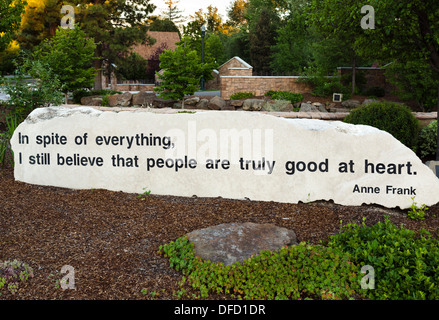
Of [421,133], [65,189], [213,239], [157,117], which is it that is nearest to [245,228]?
[213,239]

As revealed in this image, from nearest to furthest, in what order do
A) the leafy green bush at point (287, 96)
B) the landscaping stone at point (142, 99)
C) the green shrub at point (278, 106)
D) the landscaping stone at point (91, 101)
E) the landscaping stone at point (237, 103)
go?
the green shrub at point (278, 106)
the landscaping stone at point (91, 101)
the landscaping stone at point (142, 99)
the landscaping stone at point (237, 103)
the leafy green bush at point (287, 96)

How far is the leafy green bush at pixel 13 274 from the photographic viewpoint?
349 centimetres

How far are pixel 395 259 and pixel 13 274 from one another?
3.07m

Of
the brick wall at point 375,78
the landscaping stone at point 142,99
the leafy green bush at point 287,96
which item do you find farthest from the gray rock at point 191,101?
the brick wall at point 375,78

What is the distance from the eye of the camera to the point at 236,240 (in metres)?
4.08

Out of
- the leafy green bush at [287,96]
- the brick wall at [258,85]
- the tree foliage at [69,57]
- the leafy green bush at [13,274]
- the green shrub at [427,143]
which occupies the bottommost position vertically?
the leafy green bush at [13,274]

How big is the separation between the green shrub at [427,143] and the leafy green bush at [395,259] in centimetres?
571

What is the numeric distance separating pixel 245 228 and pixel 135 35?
75.3ft

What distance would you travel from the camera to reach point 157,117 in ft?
19.6

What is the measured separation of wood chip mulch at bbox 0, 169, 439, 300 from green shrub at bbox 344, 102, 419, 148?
313cm

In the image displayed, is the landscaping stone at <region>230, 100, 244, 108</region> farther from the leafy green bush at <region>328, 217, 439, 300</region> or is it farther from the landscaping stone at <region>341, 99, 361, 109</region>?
the leafy green bush at <region>328, 217, 439, 300</region>

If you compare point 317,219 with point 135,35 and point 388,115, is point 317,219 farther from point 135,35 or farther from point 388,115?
point 135,35

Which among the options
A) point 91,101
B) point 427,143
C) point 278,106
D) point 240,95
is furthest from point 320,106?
point 427,143

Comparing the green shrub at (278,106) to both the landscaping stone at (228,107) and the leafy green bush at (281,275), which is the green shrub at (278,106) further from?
the leafy green bush at (281,275)
